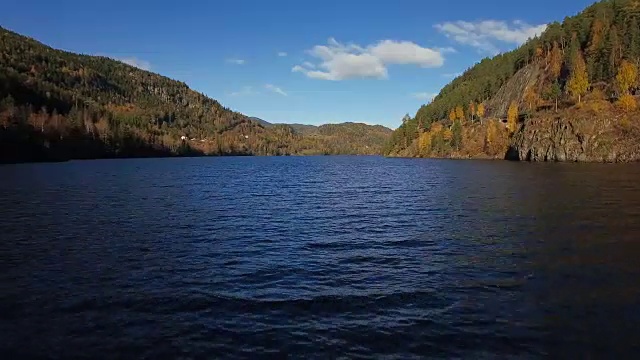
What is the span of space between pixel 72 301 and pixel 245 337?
8889 millimetres

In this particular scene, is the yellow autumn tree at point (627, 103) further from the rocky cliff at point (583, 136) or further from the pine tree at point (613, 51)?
the pine tree at point (613, 51)

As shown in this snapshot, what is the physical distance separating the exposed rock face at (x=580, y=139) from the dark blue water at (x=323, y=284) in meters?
117

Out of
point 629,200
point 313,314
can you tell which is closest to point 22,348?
point 313,314

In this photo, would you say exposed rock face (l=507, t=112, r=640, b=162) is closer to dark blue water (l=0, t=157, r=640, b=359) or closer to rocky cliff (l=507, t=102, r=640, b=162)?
rocky cliff (l=507, t=102, r=640, b=162)

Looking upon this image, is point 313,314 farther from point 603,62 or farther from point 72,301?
point 603,62

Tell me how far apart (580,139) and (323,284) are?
155652 millimetres

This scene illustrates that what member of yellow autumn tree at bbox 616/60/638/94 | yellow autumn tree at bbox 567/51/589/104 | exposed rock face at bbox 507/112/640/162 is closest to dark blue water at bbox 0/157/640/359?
exposed rock face at bbox 507/112/640/162

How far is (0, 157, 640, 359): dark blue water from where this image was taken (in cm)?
1470

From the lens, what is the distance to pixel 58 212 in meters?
44.8

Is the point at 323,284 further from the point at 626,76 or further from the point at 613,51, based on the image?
the point at 613,51

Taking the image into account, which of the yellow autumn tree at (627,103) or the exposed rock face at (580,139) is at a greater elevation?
the yellow autumn tree at (627,103)

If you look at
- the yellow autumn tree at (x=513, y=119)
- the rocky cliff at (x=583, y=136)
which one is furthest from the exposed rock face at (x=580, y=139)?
the yellow autumn tree at (x=513, y=119)

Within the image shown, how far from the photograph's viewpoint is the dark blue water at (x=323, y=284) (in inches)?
579

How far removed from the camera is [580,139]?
148 metres
